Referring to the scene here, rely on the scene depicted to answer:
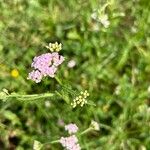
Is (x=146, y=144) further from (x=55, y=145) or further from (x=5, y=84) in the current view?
(x=5, y=84)

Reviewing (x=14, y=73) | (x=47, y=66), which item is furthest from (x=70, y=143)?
(x=14, y=73)

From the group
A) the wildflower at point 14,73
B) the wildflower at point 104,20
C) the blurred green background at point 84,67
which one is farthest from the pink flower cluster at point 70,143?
the wildflower at point 104,20

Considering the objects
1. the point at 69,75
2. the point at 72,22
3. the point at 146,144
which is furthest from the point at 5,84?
the point at 146,144

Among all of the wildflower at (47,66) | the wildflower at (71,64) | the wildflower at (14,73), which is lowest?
the wildflower at (47,66)

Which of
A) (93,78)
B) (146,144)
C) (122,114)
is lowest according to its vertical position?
(146,144)

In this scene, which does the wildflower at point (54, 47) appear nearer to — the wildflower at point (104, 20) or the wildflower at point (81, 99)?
the wildflower at point (81, 99)

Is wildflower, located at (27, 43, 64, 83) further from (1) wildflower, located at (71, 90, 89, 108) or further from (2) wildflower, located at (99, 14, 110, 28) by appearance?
(2) wildflower, located at (99, 14, 110, 28)
